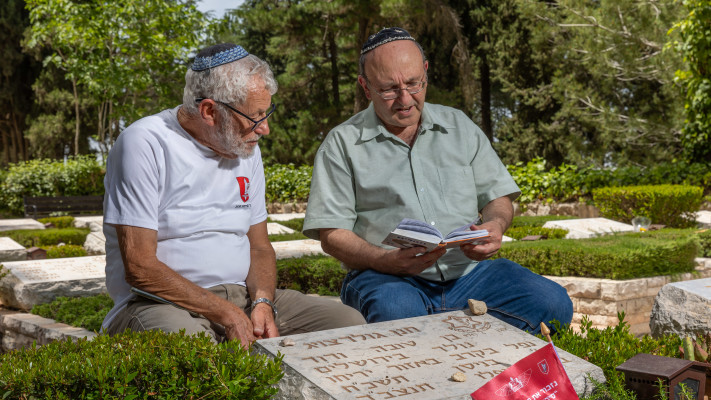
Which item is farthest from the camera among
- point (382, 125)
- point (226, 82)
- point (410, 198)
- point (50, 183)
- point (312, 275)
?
point (50, 183)

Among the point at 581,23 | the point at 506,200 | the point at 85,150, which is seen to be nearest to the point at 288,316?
the point at 506,200

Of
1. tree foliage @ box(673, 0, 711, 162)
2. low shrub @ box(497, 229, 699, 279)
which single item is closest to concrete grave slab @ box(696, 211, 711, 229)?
tree foliage @ box(673, 0, 711, 162)

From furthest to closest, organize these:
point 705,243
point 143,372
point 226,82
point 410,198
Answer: point 705,243 → point 410,198 → point 226,82 → point 143,372

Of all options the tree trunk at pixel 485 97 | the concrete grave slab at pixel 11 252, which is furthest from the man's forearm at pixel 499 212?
the tree trunk at pixel 485 97

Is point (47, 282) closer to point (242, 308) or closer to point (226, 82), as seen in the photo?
point (242, 308)

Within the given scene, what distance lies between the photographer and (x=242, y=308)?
10.1 ft

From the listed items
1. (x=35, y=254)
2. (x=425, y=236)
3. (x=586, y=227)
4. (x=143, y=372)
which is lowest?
(x=586, y=227)

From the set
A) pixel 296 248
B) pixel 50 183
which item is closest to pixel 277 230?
pixel 296 248

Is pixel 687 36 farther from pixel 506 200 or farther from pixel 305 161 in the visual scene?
pixel 305 161

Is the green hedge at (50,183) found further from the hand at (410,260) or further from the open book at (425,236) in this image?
the open book at (425,236)

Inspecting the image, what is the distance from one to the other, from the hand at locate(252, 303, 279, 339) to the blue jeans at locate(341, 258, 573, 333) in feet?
1.47

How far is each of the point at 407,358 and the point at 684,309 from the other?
2355 millimetres

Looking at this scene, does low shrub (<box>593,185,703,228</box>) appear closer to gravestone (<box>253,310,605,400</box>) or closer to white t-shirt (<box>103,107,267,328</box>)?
gravestone (<box>253,310,605,400</box>)

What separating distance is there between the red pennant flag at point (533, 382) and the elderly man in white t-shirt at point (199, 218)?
101 cm
